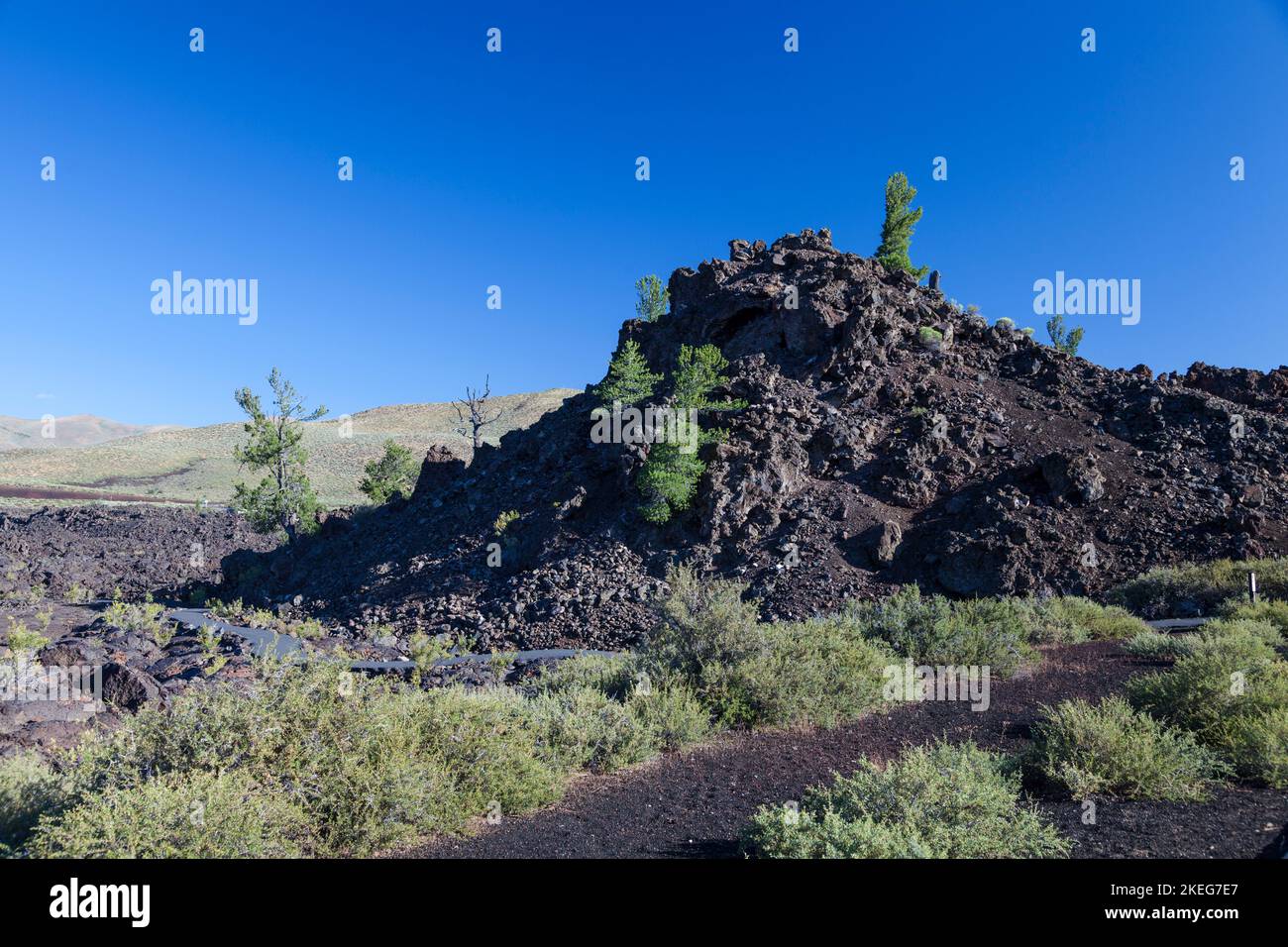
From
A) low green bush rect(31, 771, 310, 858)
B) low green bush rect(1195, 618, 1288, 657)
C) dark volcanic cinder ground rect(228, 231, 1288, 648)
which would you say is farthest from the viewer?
dark volcanic cinder ground rect(228, 231, 1288, 648)

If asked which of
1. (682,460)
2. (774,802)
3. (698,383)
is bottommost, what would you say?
(774,802)

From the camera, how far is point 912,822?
4551mm

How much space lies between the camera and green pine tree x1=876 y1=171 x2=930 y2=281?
105ft

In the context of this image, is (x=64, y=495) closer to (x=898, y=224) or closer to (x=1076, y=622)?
(x=898, y=224)

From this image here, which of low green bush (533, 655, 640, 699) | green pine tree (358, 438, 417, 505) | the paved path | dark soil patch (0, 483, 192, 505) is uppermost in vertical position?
green pine tree (358, 438, 417, 505)

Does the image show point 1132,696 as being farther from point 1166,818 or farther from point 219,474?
point 219,474

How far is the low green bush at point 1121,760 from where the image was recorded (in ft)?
18.9

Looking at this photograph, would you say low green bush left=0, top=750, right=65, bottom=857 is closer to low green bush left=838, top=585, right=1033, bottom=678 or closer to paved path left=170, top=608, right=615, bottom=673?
paved path left=170, top=608, right=615, bottom=673

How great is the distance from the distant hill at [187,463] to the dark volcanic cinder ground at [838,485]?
127 feet

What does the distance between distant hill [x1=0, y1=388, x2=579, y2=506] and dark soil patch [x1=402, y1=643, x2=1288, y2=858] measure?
182 ft

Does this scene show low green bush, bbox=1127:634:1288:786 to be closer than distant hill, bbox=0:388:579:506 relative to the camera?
Yes

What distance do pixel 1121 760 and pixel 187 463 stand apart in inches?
3826

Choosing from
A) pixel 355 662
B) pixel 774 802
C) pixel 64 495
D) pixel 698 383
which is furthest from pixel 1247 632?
pixel 64 495

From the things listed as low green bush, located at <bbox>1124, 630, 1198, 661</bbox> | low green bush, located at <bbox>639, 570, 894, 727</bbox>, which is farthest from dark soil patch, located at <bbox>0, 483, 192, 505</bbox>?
low green bush, located at <bbox>1124, 630, 1198, 661</bbox>
